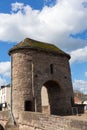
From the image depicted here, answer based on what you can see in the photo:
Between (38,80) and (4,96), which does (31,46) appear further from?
(4,96)

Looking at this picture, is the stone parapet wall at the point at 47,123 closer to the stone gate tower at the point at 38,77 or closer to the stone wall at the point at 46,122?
the stone wall at the point at 46,122

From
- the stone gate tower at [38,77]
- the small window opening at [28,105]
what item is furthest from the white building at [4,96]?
the small window opening at [28,105]

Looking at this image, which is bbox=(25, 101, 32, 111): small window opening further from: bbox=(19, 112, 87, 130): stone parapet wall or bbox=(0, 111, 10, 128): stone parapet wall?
bbox=(19, 112, 87, 130): stone parapet wall

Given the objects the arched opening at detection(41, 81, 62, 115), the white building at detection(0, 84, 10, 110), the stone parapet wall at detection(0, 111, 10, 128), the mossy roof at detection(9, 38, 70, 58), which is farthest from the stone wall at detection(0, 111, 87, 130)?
the white building at detection(0, 84, 10, 110)

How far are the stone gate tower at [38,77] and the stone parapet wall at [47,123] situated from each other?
2782mm

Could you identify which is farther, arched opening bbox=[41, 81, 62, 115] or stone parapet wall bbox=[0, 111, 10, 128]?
arched opening bbox=[41, 81, 62, 115]

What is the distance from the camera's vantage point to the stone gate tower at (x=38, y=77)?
23.0m

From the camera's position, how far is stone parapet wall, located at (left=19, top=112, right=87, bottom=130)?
12258mm

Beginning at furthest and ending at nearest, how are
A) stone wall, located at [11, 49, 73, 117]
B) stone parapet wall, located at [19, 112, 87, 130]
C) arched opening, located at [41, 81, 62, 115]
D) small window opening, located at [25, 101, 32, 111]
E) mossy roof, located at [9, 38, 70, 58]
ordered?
arched opening, located at [41, 81, 62, 115]
mossy roof, located at [9, 38, 70, 58]
small window opening, located at [25, 101, 32, 111]
stone wall, located at [11, 49, 73, 117]
stone parapet wall, located at [19, 112, 87, 130]

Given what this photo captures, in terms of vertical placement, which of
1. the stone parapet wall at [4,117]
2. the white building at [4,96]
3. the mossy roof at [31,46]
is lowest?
the stone parapet wall at [4,117]

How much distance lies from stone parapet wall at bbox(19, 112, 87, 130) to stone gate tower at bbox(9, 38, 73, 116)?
9.13ft

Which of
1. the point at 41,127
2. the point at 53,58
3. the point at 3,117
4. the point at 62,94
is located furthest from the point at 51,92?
the point at 41,127

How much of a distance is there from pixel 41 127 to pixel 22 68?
865 cm

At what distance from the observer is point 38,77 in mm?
23781
